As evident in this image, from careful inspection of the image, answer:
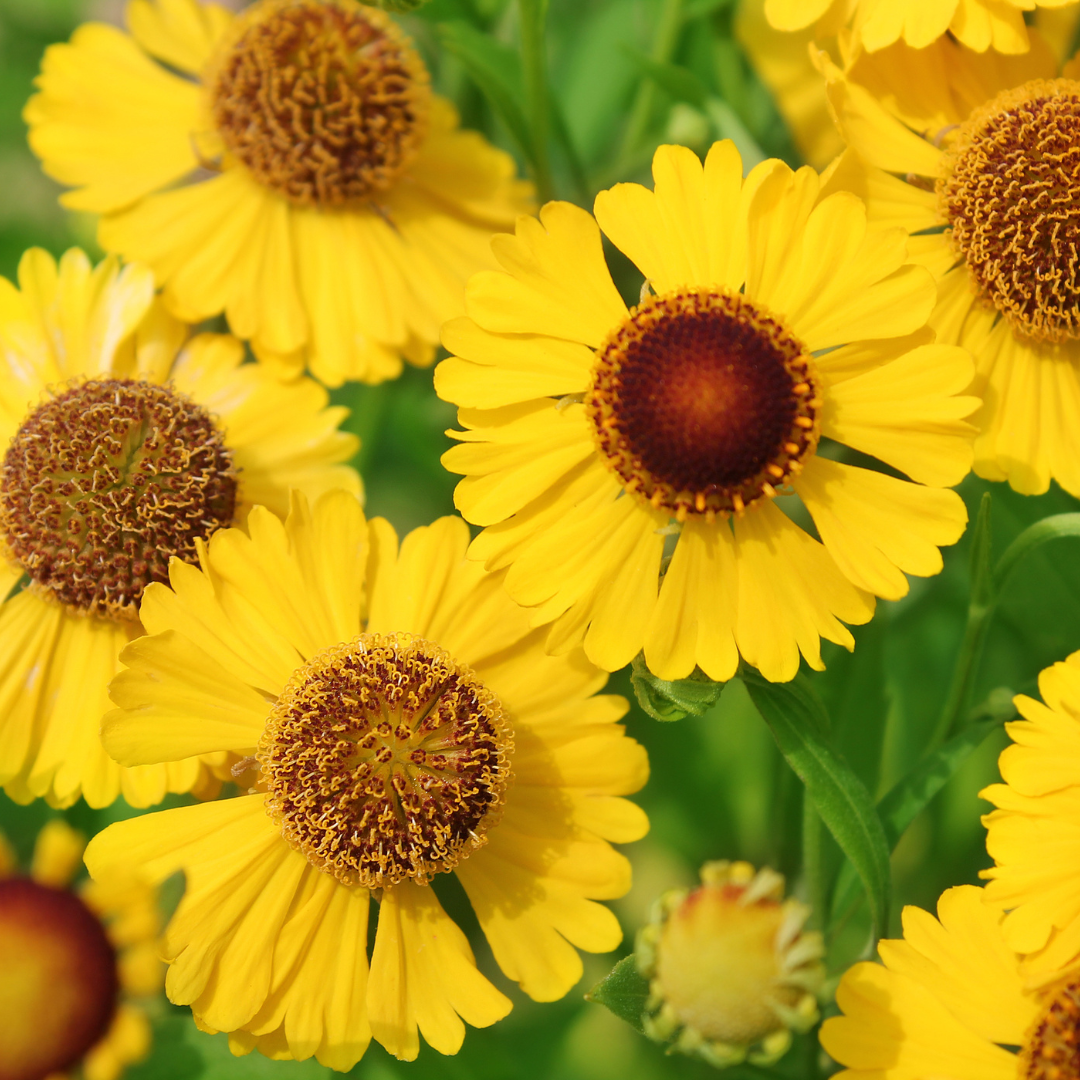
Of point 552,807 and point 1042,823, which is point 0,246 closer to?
point 552,807

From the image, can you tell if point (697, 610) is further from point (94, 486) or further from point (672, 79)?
point (672, 79)

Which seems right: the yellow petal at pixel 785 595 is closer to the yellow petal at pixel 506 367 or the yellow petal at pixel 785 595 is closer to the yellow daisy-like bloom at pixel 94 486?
the yellow petal at pixel 506 367

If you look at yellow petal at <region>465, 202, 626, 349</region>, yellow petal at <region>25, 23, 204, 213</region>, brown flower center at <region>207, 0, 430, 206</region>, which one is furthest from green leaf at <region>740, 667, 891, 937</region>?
yellow petal at <region>25, 23, 204, 213</region>

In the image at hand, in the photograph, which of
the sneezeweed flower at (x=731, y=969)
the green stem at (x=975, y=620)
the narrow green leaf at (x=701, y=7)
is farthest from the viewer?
the narrow green leaf at (x=701, y=7)

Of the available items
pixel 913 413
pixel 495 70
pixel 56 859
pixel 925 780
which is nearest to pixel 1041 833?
pixel 925 780

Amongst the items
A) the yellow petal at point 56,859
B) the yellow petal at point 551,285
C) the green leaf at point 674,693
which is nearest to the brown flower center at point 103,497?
the yellow petal at point 56,859

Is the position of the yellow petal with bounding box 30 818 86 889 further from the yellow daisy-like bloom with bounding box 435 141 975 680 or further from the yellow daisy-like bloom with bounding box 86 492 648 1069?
the yellow daisy-like bloom with bounding box 435 141 975 680
